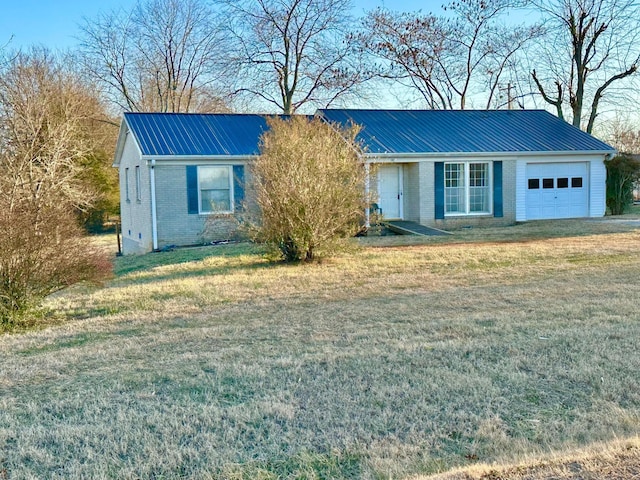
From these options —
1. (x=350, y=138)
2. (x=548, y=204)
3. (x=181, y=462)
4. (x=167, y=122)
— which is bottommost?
(x=181, y=462)

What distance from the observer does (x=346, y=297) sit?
8.77 metres

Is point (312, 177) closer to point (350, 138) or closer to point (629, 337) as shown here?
point (350, 138)

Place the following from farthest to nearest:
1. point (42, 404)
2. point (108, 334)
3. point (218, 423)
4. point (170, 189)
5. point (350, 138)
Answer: point (170, 189) → point (350, 138) → point (108, 334) → point (42, 404) → point (218, 423)

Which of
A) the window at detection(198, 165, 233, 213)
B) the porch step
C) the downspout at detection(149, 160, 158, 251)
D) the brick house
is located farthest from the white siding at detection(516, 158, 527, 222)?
the downspout at detection(149, 160, 158, 251)

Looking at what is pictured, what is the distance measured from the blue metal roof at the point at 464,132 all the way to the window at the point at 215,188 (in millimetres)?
4657

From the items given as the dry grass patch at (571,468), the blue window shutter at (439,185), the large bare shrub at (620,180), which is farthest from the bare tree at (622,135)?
the dry grass patch at (571,468)

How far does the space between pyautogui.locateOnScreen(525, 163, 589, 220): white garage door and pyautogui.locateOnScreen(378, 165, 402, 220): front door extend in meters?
4.53

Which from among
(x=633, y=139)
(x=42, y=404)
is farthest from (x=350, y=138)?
(x=633, y=139)

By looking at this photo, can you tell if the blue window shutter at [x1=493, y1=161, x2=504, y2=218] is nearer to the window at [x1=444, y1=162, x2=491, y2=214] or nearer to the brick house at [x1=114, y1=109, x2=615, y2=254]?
the brick house at [x1=114, y1=109, x2=615, y2=254]

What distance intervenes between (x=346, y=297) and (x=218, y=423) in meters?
4.81

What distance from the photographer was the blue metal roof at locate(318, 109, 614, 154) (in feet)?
64.6

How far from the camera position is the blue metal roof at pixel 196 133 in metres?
17.3

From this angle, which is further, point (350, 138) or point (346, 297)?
point (350, 138)

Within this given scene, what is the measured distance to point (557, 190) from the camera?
69.1ft
